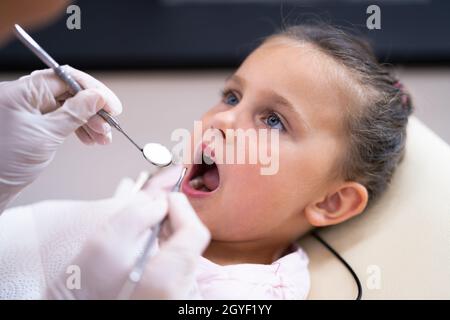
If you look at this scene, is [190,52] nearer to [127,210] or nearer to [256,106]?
[256,106]

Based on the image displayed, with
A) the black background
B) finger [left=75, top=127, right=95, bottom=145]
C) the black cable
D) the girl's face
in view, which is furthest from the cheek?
the black background

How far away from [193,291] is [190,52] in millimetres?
1393

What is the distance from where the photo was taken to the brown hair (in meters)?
1.10

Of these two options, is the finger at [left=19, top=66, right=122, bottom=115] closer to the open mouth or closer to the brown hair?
the open mouth

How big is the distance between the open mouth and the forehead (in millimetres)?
185

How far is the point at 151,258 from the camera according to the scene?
79 centimetres

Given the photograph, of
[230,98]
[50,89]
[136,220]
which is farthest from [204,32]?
[136,220]

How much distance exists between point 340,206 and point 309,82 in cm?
27

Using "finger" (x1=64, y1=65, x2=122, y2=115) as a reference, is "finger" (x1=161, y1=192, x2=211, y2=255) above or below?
below

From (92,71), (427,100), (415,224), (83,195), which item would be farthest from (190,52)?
(415,224)

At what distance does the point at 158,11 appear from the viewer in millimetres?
2107

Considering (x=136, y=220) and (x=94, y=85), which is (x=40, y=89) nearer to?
(x=94, y=85)

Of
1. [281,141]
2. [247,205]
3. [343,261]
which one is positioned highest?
[281,141]

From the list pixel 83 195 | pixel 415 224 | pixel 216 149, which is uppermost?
pixel 216 149
